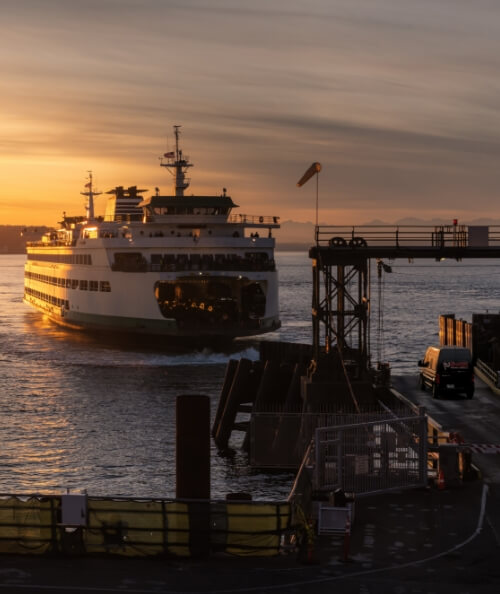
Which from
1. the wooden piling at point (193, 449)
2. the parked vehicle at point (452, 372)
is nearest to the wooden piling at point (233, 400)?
the parked vehicle at point (452, 372)

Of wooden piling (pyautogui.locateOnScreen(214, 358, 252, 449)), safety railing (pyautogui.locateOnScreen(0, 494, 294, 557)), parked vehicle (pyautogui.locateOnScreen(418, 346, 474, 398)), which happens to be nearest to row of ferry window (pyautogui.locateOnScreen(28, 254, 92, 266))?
wooden piling (pyautogui.locateOnScreen(214, 358, 252, 449))

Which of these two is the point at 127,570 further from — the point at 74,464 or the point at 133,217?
the point at 133,217

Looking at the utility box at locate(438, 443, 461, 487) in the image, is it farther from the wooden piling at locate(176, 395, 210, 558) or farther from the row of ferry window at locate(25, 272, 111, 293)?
the row of ferry window at locate(25, 272, 111, 293)

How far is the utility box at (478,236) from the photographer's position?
1387 inches

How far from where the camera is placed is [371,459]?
71.7 ft

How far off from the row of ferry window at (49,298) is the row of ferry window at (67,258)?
4063mm

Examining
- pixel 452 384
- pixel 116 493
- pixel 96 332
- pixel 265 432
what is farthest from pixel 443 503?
pixel 96 332

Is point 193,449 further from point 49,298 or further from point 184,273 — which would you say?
point 49,298

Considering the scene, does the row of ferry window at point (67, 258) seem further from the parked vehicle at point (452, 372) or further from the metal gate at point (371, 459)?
the metal gate at point (371, 459)

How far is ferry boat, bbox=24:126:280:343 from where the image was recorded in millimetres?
69562

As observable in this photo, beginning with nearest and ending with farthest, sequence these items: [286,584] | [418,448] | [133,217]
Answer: [286,584] < [418,448] < [133,217]

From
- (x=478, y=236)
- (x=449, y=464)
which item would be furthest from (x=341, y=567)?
(x=478, y=236)

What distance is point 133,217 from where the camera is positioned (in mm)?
92812

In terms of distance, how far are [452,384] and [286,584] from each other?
70.4ft
